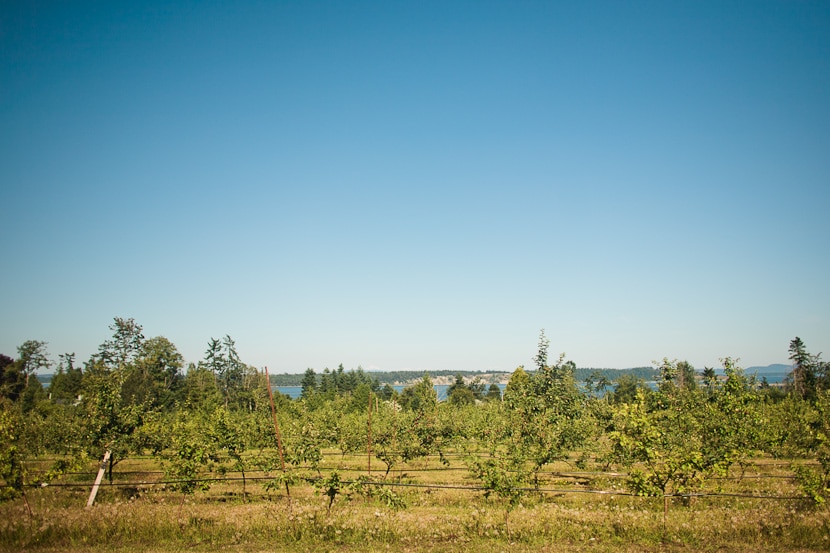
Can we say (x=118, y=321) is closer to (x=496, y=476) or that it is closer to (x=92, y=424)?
(x=92, y=424)

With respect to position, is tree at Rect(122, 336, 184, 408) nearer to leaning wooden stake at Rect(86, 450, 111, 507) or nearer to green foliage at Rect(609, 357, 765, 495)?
leaning wooden stake at Rect(86, 450, 111, 507)

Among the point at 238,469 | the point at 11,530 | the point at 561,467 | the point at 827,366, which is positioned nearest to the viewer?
the point at 11,530

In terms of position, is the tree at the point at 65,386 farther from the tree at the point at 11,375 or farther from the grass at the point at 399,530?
the grass at the point at 399,530

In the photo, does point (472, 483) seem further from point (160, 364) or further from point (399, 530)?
point (160, 364)

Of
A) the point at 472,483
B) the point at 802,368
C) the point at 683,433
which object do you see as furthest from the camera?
the point at 802,368

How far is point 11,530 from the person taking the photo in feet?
37.9

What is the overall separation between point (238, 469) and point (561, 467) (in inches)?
875

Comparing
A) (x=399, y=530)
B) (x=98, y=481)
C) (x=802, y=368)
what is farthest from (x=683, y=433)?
(x=802, y=368)

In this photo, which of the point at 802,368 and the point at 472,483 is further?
the point at 802,368

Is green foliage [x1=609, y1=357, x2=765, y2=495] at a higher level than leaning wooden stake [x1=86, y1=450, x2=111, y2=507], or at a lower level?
higher

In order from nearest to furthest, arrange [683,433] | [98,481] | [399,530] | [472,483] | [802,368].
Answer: [399,530] < [98,481] < [683,433] < [472,483] < [802,368]

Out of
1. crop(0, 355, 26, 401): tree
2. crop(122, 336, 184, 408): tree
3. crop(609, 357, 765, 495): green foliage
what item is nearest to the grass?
crop(609, 357, 765, 495): green foliage

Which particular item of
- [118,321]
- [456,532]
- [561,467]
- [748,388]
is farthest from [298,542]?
[118,321]

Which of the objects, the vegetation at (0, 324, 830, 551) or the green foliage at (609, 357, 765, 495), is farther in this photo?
the green foliage at (609, 357, 765, 495)
